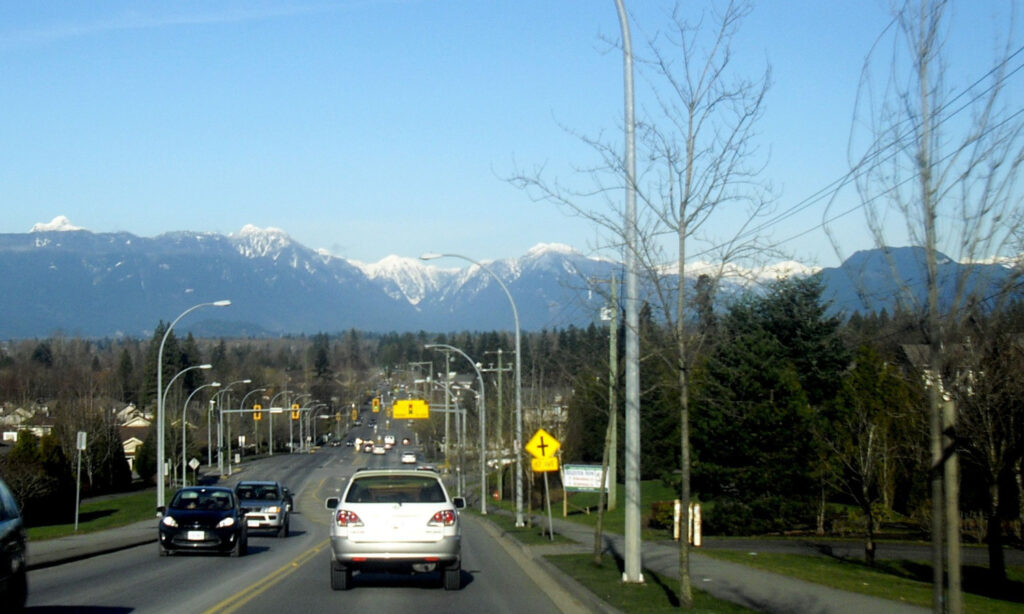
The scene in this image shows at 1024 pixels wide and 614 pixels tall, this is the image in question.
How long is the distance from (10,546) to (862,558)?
85.3 ft

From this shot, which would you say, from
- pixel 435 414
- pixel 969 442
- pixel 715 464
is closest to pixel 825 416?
pixel 715 464

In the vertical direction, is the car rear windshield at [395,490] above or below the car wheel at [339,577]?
above

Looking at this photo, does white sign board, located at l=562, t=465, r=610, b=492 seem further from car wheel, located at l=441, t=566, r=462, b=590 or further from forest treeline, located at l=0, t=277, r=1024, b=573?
car wheel, located at l=441, t=566, r=462, b=590

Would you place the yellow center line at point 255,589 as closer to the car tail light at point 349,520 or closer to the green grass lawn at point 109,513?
the car tail light at point 349,520

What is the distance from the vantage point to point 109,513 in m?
54.1

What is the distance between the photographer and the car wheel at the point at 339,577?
16219 mm

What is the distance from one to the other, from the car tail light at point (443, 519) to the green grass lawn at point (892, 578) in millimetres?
7033

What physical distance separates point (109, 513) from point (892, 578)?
142ft

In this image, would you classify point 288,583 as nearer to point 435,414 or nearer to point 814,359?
point 814,359

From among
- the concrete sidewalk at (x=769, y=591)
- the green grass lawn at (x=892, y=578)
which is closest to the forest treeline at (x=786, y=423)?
the green grass lawn at (x=892, y=578)

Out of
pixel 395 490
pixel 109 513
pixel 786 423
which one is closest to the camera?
pixel 395 490

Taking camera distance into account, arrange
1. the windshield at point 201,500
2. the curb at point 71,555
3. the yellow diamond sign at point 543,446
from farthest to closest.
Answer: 1. the yellow diamond sign at point 543,446
2. the windshield at point 201,500
3. the curb at point 71,555

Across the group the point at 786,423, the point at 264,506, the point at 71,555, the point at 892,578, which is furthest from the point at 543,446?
the point at 786,423

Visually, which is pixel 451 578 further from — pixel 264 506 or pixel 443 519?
pixel 264 506
